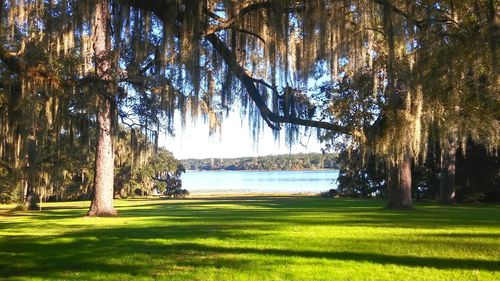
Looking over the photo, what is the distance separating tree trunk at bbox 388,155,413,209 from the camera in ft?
57.7

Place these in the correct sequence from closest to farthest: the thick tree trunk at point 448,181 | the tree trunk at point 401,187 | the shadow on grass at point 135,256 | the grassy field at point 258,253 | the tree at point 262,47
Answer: the tree at point 262,47
the grassy field at point 258,253
the shadow on grass at point 135,256
the tree trunk at point 401,187
the thick tree trunk at point 448,181

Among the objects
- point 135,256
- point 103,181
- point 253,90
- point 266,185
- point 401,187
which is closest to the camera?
point 253,90

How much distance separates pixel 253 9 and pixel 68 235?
22.8 ft

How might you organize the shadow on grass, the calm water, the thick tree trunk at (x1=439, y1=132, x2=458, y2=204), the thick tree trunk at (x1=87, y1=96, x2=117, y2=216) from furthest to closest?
the calm water
the thick tree trunk at (x1=439, y1=132, x2=458, y2=204)
the thick tree trunk at (x1=87, y1=96, x2=117, y2=216)
the shadow on grass

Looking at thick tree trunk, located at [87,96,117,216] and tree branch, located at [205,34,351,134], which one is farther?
thick tree trunk, located at [87,96,117,216]

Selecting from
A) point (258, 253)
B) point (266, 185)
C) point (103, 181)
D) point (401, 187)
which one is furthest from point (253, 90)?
point (266, 185)

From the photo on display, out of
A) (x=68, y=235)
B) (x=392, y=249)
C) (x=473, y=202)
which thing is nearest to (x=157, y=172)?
(x=473, y=202)

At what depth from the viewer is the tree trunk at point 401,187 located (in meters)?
17.6

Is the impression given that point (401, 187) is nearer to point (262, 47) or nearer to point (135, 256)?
point (135, 256)

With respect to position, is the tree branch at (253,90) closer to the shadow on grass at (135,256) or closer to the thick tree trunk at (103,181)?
the shadow on grass at (135,256)

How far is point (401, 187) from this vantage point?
703 inches

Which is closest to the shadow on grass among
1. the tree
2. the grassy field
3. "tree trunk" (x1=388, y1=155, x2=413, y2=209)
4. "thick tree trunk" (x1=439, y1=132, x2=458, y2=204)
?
the grassy field

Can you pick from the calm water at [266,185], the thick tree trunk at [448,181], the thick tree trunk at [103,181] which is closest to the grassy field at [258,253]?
the thick tree trunk at [103,181]

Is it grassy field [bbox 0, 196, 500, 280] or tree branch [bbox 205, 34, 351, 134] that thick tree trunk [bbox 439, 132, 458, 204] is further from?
tree branch [bbox 205, 34, 351, 134]
